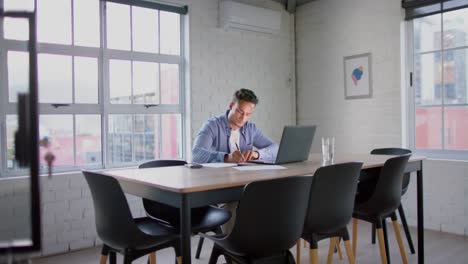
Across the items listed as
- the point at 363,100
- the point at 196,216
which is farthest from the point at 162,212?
the point at 363,100

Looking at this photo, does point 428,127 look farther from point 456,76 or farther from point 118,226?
point 118,226

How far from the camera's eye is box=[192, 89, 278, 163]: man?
9.62ft

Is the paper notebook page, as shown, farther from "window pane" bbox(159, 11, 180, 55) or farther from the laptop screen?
"window pane" bbox(159, 11, 180, 55)

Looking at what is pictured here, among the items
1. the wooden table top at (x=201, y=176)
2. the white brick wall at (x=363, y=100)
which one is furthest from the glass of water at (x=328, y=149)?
the white brick wall at (x=363, y=100)

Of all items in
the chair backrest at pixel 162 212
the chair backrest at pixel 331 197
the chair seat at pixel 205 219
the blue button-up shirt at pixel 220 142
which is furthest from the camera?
the blue button-up shirt at pixel 220 142

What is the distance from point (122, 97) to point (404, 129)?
2.87m

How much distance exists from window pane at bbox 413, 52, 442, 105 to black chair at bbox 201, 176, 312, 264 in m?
2.78

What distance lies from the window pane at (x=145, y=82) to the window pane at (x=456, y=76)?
112 inches

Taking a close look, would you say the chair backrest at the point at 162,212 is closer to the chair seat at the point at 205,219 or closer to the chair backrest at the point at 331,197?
the chair seat at the point at 205,219

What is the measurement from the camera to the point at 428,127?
164 inches

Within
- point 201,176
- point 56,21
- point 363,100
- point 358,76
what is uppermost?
point 56,21

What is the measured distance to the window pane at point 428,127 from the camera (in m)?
4.07

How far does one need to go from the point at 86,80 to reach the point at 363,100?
292 cm

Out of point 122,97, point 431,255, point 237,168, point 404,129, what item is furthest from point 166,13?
point 431,255
